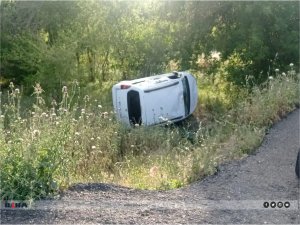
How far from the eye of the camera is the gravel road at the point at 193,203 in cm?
443

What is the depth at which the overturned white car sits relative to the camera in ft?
41.8

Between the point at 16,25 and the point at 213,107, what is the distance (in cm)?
827

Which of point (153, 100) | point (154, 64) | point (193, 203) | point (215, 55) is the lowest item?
point (193, 203)

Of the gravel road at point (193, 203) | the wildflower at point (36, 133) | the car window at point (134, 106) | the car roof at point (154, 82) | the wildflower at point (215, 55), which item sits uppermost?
the wildflower at point (215, 55)

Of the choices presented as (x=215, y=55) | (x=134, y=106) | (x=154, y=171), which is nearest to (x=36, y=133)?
(x=154, y=171)

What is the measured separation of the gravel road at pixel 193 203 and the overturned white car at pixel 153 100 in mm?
6229

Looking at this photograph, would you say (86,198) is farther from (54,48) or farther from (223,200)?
(54,48)

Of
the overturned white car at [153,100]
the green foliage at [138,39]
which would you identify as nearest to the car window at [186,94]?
Result: the overturned white car at [153,100]

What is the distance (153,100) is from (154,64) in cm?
566

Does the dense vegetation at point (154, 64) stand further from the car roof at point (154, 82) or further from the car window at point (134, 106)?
the car roof at point (154, 82)

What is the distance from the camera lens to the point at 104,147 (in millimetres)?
8383

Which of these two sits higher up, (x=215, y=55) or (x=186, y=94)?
(x=215, y=55)

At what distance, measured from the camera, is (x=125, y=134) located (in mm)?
10219

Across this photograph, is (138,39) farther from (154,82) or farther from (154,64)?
(154,82)
